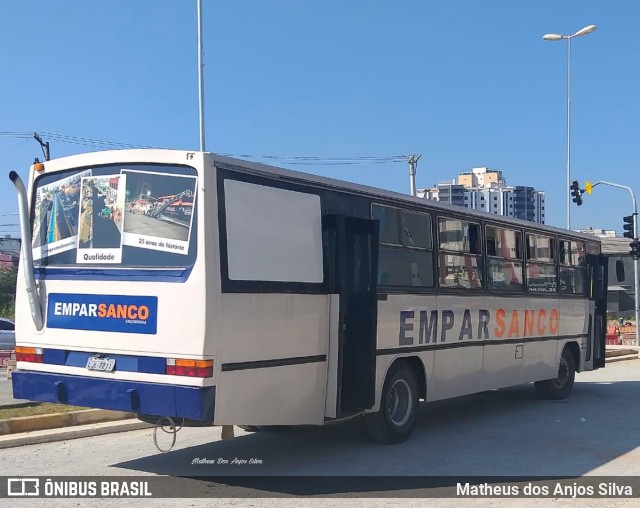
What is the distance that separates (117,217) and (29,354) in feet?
5.80

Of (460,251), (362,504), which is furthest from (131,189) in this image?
(460,251)

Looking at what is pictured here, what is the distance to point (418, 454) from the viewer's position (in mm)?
8570

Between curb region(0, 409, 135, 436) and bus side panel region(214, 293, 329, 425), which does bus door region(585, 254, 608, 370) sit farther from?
Answer: curb region(0, 409, 135, 436)

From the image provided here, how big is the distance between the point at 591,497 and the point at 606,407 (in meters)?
6.21

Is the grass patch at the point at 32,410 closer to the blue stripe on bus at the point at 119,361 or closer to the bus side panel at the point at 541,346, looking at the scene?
the blue stripe on bus at the point at 119,361

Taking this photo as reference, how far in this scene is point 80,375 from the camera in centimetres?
706

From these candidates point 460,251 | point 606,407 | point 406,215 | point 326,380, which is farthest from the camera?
point 606,407

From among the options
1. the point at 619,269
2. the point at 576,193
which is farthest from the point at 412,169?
the point at 619,269

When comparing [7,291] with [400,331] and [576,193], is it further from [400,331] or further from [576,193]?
[400,331]

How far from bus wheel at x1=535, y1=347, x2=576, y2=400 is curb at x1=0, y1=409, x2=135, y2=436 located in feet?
24.6

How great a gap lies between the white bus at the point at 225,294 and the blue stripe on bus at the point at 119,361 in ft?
0.06

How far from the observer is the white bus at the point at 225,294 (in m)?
6.59

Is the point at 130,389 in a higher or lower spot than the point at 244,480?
higher

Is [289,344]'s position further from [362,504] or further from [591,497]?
[591,497]
